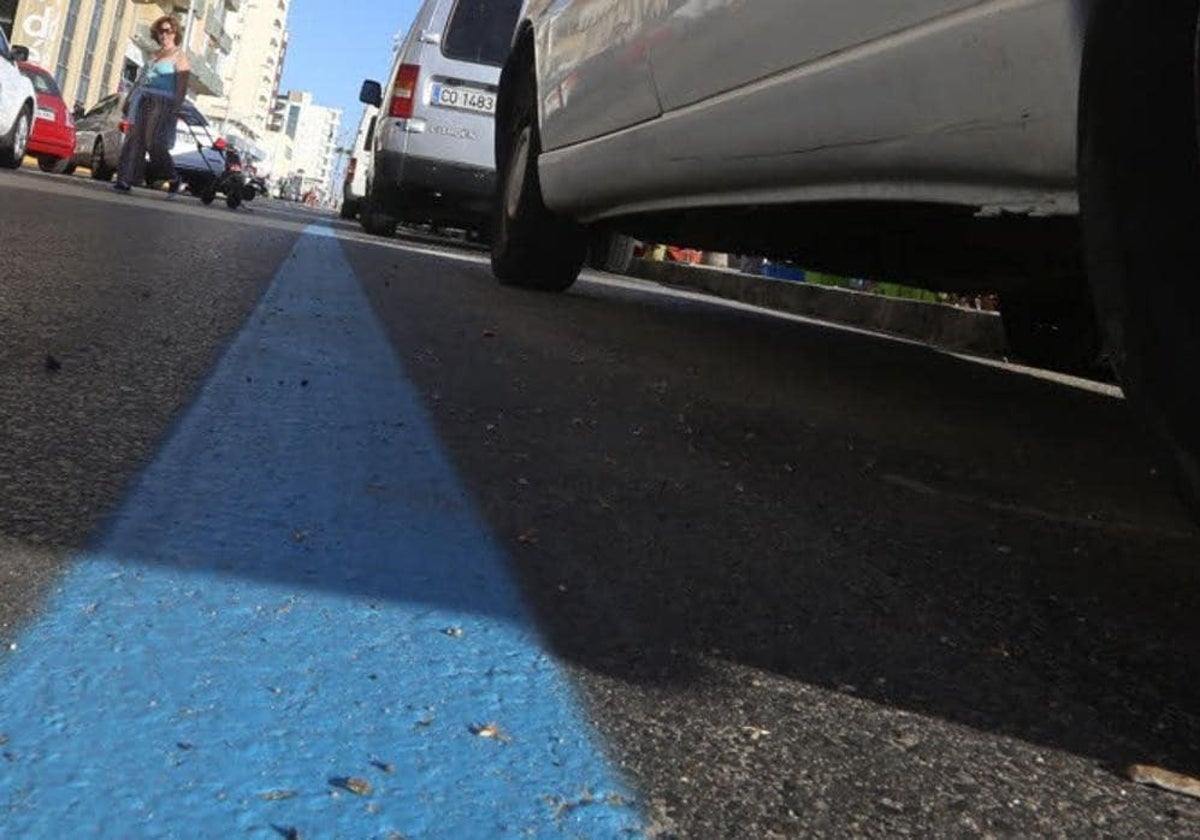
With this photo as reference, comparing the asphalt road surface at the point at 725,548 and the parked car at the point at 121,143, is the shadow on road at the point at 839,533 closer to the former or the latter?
the asphalt road surface at the point at 725,548

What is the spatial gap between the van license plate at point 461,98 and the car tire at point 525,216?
318cm

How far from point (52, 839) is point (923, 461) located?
7.76ft

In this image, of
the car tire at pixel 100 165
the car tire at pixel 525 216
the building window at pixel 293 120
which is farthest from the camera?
the building window at pixel 293 120

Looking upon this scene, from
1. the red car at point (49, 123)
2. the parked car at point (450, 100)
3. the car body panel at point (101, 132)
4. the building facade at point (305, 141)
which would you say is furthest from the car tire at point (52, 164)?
the building facade at point (305, 141)

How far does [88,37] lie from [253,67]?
78.2 meters

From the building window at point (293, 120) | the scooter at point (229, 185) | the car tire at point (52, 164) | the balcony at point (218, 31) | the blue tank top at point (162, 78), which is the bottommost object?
the car tire at point (52, 164)

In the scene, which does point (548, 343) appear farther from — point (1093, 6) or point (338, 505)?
point (1093, 6)

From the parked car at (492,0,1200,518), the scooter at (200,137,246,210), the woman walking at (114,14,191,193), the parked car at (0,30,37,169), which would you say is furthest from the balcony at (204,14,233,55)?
the parked car at (492,0,1200,518)

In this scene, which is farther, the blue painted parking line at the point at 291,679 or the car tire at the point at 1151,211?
the car tire at the point at 1151,211

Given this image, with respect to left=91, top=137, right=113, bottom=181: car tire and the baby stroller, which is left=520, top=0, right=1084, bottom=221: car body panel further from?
left=91, top=137, right=113, bottom=181: car tire

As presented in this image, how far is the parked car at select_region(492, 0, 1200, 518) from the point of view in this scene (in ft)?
5.49

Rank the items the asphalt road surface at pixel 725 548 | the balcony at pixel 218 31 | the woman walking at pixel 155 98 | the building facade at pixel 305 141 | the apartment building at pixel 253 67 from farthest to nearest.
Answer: the building facade at pixel 305 141 < the apartment building at pixel 253 67 < the balcony at pixel 218 31 < the woman walking at pixel 155 98 < the asphalt road surface at pixel 725 548

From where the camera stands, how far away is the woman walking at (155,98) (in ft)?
40.1

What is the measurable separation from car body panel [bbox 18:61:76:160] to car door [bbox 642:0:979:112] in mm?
14502
